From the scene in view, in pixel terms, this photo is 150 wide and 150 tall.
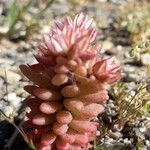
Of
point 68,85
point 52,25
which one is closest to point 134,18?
point 52,25

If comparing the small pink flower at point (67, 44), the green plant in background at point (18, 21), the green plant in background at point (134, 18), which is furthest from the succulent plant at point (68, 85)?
the green plant in background at point (134, 18)

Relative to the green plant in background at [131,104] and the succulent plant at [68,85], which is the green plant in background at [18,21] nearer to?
the green plant in background at [131,104]

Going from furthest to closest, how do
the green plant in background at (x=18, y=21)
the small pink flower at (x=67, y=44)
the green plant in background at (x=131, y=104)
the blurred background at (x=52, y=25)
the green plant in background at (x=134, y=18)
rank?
the green plant in background at (x=134, y=18), the green plant in background at (x=18, y=21), the blurred background at (x=52, y=25), the green plant in background at (x=131, y=104), the small pink flower at (x=67, y=44)

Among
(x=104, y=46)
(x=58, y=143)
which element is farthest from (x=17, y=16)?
(x=58, y=143)

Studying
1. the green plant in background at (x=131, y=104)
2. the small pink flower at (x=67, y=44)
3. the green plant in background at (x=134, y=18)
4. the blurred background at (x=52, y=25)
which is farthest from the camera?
the green plant in background at (x=134, y=18)

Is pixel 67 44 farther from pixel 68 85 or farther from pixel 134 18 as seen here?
pixel 134 18

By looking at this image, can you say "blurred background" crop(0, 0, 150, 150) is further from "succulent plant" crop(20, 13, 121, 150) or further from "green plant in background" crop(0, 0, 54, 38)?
"succulent plant" crop(20, 13, 121, 150)

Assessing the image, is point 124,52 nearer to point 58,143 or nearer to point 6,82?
point 6,82
